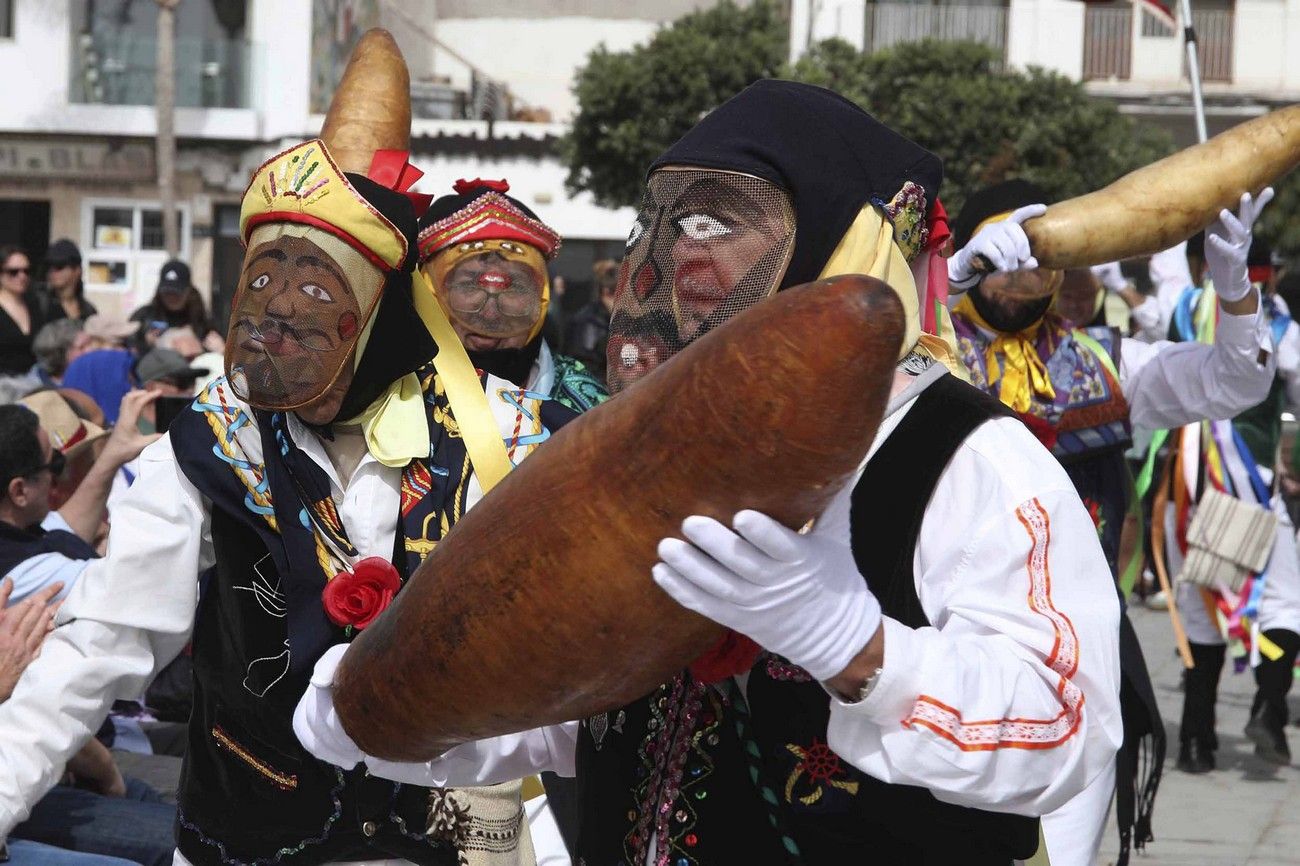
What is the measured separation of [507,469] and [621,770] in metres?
0.94

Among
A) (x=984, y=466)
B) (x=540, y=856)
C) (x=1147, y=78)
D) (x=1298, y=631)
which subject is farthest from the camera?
(x=1147, y=78)

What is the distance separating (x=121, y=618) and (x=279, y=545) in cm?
29

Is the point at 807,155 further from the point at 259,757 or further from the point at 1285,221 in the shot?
the point at 1285,221

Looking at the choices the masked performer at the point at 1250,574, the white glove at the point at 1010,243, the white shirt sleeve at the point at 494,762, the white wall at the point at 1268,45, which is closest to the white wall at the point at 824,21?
the white wall at the point at 1268,45

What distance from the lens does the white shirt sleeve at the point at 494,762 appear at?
226 cm

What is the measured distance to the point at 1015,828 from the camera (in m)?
2.05

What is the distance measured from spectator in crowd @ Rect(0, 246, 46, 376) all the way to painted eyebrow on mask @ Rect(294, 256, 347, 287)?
18.1ft

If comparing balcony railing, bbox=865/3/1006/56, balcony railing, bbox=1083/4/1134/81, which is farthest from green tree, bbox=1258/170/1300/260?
balcony railing, bbox=865/3/1006/56

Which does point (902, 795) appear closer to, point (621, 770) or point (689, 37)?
point (621, 770)

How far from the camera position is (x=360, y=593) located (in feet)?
9.43

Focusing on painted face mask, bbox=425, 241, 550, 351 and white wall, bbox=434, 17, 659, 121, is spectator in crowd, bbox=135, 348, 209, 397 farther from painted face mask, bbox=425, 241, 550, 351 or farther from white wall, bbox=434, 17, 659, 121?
white wall, bbox=434, 17, 659, 121

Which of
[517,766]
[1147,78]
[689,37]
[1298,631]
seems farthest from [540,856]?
[1147,78]

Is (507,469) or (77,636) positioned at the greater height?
(507,469)

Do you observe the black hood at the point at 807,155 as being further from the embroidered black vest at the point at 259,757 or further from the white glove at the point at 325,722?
the embroidered black vest at the point at 259,757
